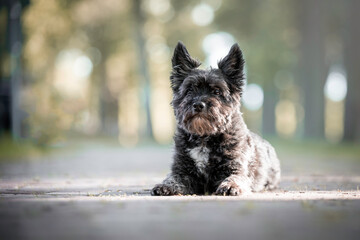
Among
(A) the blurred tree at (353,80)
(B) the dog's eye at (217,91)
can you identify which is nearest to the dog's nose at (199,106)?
(B) the dog's eye at (217,91)

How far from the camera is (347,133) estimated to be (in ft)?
76.2

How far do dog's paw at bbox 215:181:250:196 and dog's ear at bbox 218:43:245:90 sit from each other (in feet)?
6.33

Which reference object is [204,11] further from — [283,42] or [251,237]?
[251,237]

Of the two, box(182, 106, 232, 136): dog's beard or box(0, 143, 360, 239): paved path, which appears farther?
box(182, 106, 232, 136): dog's beard

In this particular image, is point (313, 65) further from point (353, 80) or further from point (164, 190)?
point (164, 190)

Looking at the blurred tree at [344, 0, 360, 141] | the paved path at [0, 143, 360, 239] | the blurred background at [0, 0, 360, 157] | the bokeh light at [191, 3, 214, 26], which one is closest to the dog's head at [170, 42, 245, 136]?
the paved path at [0, 143, 360, 239]

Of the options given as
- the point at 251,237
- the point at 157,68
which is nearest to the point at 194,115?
the point at 251,237

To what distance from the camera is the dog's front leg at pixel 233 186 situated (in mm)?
6363

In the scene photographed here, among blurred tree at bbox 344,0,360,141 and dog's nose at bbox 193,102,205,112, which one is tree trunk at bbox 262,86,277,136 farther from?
dog's nose at bbox 193,102,205,112

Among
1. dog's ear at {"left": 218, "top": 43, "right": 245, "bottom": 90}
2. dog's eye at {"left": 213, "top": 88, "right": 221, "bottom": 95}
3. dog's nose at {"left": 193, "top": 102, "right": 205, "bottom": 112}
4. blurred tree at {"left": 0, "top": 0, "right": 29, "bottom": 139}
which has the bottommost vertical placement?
dog's nose at {"left": 193, "top": 102, "right": 205, "bottom": 112}

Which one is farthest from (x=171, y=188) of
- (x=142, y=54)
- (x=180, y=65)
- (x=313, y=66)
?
(x=142, y=54)

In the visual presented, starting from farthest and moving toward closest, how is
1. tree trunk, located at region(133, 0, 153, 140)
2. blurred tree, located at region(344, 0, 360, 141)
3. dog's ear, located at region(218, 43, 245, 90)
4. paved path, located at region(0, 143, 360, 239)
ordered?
tree trunk, located at region(133, 0, 153, 140) < blurred tree, located at region(344, 0, 360, 141) < dog's ear, located at region(218, 43, 245, 90) < paved path, located at region(0, 143, 360, 239)

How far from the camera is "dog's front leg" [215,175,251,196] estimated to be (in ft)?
20.9

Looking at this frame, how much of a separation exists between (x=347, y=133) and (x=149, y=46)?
67.6 feet
